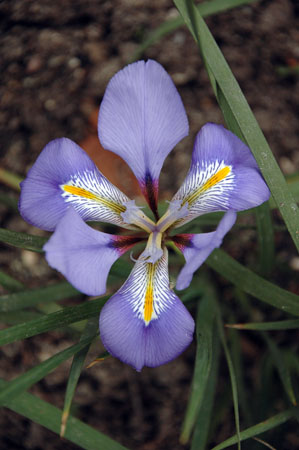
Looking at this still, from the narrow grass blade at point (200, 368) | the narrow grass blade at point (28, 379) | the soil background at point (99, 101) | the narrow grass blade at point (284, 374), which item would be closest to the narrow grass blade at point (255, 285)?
the narrow grass blade at point (200, 368)

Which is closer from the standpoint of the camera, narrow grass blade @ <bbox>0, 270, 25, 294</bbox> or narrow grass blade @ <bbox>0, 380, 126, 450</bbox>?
narrow grass blade @ <bbox>0, 380, 126, 450</bbox>

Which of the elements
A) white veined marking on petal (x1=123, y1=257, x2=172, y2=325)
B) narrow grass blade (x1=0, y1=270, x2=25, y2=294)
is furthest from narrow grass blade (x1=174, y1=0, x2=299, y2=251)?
narrow grass blade (x1=0, y1=270, x2=25, y2=294)

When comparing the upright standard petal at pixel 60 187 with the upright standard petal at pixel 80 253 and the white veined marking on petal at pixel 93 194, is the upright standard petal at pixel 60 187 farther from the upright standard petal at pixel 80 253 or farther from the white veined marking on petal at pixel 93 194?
the upright standard petal at pixel 80 253

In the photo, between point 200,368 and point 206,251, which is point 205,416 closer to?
point 200,368

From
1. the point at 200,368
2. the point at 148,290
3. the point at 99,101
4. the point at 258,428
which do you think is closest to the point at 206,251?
the point at 148,290

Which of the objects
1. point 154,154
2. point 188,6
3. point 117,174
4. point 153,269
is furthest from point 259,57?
point 153,269

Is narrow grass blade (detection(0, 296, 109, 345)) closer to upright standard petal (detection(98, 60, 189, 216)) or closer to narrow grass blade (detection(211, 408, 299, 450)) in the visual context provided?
upright standard petal (detection(98, 60, 189, 216))
